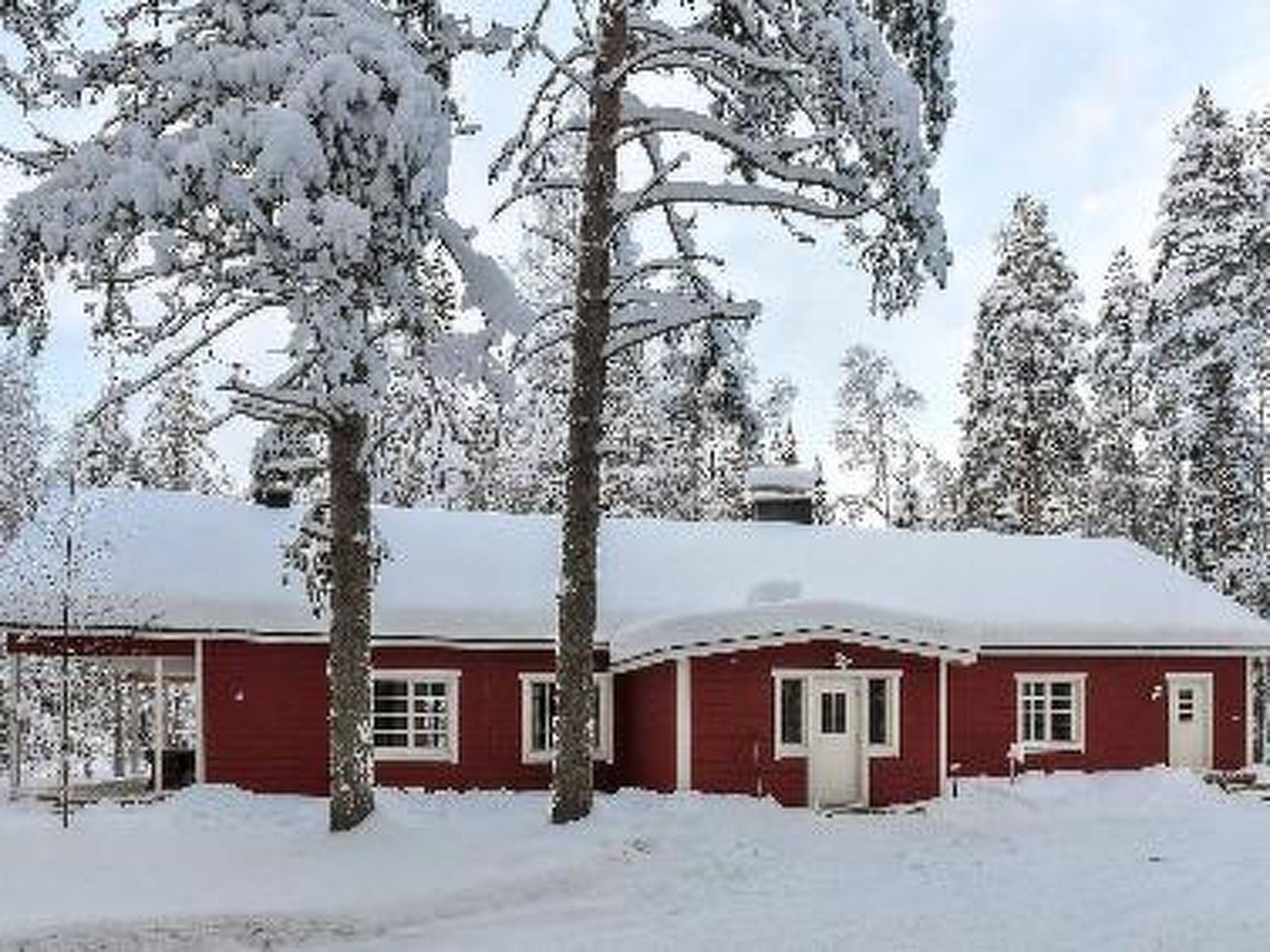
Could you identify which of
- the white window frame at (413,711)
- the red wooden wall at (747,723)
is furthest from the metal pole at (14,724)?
the red wooden wall at (747,723)

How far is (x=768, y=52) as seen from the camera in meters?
16.4

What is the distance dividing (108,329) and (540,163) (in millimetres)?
6452

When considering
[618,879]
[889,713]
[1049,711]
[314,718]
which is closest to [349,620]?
[618,879]

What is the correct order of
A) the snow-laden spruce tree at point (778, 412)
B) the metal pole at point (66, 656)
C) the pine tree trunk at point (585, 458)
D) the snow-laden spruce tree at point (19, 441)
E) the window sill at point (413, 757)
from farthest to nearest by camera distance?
1. the snow-laden spruce tree at point (778, 412)
2. the snow-laden spruce tree at point (19, 441)
3. the window sill at point (413, 757)
4. the metal pole at point (66, 656)
5. the pine tree trunk at point (585, 458)

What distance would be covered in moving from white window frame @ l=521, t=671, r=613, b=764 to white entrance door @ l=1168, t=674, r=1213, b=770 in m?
10.7

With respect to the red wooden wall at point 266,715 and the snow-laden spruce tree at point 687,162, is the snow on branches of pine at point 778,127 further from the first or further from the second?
the red wooden wall at point 266,715

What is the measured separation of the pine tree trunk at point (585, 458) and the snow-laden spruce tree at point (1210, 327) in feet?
68.7

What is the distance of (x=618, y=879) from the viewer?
50.5 feet

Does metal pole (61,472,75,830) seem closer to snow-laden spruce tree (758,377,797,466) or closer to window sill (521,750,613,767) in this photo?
window sill (521,750,613,767)

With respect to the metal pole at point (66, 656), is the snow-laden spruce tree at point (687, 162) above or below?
above

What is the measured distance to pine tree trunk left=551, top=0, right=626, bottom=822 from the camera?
17.0m

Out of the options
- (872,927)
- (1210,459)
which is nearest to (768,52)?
(872,927)

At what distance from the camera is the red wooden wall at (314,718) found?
852 inches

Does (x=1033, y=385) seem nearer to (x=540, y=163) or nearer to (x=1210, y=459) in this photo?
(x=1210, y=459)
